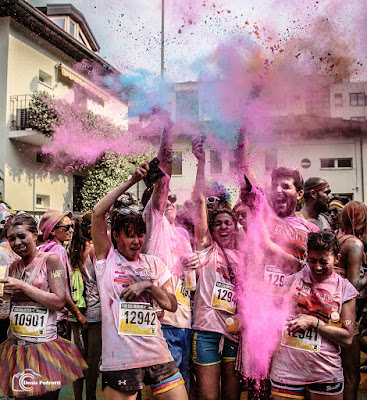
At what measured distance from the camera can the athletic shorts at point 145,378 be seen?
2.42 meters

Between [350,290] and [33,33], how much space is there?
7.09 meters

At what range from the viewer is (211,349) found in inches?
117

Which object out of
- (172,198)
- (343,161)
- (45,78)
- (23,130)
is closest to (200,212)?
(172,198)

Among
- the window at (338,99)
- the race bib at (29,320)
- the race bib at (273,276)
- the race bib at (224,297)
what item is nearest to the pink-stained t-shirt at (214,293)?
the race bib at (224,297)

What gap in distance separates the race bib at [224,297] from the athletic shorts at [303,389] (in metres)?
0.60

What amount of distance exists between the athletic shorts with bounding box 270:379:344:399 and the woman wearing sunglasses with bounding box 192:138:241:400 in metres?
0.42

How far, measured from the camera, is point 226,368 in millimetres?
3008

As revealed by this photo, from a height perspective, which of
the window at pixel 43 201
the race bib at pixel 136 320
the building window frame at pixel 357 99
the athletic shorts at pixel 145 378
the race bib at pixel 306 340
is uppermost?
the building window frame at pixel 357 99

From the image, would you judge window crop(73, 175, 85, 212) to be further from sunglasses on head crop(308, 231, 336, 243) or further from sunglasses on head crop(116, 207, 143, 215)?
sunglasses on head crop(308, 231, 336, 243)

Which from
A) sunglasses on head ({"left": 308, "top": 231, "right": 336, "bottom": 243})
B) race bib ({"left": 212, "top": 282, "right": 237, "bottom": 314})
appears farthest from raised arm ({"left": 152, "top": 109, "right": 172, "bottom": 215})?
sunglasses on head ({"left": 308, "top": 231, "right": 336, "bottom": 243})

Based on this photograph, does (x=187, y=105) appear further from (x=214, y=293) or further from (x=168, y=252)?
(x=214, y=293)

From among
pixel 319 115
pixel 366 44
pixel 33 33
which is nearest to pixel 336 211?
pixel 319 115

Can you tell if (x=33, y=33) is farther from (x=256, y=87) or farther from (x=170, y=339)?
(x=170, y=339)

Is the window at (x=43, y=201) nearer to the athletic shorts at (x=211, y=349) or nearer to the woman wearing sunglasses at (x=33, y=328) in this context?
the woman wearing sunglasses at (x=33, y=328)
